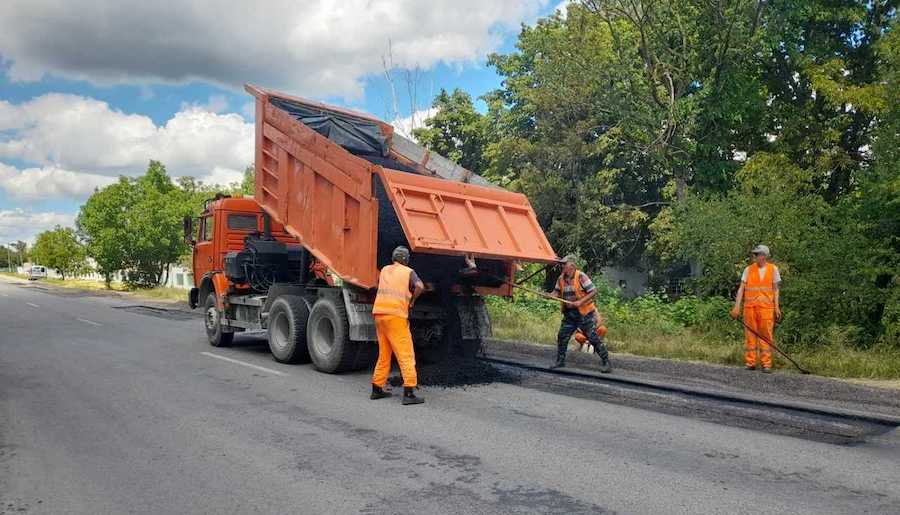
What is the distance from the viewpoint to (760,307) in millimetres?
8430

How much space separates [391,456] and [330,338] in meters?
3.91

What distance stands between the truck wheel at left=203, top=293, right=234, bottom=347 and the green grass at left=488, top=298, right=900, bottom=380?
4.58m

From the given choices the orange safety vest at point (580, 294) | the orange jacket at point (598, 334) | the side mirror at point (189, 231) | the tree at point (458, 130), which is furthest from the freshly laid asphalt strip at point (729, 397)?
the tree at point (458, 130)

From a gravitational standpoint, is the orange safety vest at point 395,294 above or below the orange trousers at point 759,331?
above

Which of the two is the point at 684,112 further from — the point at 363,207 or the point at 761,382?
the point at 363,207

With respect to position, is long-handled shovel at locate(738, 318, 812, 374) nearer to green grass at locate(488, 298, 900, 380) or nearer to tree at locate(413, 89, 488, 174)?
green grass at locate(488, 298, 900, 380)

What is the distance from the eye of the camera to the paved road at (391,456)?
12.8 ft

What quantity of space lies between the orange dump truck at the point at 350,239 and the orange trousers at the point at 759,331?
259cm

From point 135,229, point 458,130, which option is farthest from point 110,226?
point 458,130

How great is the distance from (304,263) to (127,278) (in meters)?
37.5

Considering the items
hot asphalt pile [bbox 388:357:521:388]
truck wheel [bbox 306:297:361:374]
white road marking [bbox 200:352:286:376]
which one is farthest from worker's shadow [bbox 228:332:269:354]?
hot asphalt pile [bbox 388:357:521:388]

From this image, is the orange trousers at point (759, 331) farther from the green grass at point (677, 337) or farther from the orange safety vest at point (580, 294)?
the orange safety vest at point (580, 294)

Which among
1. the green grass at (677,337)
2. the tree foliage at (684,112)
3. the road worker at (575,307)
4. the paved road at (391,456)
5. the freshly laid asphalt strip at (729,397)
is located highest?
the tree foliage at (684,112)

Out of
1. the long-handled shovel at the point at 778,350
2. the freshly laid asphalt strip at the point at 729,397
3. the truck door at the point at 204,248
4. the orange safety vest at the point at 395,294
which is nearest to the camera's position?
the freshly laid asphalt strip at the point at 729,397
